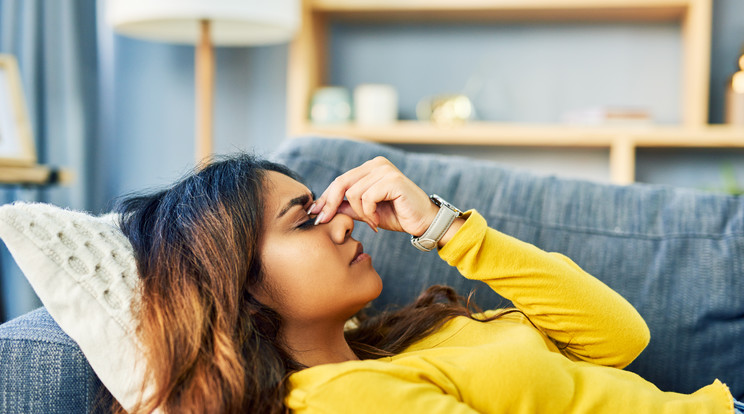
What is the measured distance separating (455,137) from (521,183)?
1.26 m

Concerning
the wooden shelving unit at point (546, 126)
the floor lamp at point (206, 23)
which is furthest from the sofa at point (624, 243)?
the wooden shelving unit at point (546, 126)

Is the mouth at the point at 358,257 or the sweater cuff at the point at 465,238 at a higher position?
the sweater cuff at the point at 465,238

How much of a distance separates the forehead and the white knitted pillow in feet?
0.71

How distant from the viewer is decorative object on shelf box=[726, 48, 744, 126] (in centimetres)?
243

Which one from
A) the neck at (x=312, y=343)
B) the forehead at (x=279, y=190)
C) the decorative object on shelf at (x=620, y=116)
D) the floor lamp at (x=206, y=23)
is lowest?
the neck at (x=312, y=343)

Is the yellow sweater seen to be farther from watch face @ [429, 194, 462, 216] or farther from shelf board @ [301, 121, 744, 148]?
shelf board @ [301, 121, 744, 148]

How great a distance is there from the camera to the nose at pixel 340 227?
37.6 inches

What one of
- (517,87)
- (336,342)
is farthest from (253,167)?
(517,87)

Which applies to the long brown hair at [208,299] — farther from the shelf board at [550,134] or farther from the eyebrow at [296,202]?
the shelf board at [550,134]

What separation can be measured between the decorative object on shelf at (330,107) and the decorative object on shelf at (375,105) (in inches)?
2.8

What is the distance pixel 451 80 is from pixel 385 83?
294 millimetres

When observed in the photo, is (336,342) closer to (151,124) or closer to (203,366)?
(203,366)

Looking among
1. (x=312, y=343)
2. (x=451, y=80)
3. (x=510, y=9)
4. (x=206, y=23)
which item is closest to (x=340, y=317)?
(x=312, y=343)

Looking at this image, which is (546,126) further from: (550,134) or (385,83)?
(385,83)
